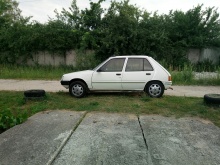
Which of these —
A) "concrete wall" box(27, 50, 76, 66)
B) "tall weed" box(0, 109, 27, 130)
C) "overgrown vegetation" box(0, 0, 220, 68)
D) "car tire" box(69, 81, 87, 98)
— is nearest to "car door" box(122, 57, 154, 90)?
"car tire" box(69, 81, 87, 98)

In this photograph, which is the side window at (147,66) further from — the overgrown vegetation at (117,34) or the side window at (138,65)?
the overgrown vegetation at (117,34)

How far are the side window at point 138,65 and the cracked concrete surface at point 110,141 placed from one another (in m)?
2.66

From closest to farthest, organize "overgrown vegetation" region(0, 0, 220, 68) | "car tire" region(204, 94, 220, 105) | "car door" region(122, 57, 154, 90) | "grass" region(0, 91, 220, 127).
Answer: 1. "grass" region(0, 91, 220, 127)
2. "car tire" region(204, 94, 220, 105)
3. "car door" region(122, 57, 154, 90)
4. "overgrown vegetation" region(0, 0, 220, 68)

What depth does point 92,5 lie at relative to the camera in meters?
17.5

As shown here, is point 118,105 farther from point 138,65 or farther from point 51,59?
point 51,59

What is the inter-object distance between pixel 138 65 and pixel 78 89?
7.90 feet

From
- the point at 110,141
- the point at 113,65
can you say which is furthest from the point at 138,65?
the point at 110,141

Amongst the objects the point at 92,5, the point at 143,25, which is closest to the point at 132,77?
the point at 143,25

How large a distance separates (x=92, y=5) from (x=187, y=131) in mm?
14984

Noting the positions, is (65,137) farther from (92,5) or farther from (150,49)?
(92,5)

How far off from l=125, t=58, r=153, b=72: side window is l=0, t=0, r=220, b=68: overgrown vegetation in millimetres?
7858

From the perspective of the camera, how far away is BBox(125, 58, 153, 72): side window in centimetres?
806

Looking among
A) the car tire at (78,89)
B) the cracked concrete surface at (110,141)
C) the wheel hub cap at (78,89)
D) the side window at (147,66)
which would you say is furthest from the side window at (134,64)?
the cracked concrete surface at (110,141)

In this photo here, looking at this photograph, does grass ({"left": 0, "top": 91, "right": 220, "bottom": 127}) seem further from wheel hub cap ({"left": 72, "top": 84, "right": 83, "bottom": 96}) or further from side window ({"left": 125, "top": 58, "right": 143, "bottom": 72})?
side window ({"left": 125, "top": 58, "right": 143, "bottom": 72})
